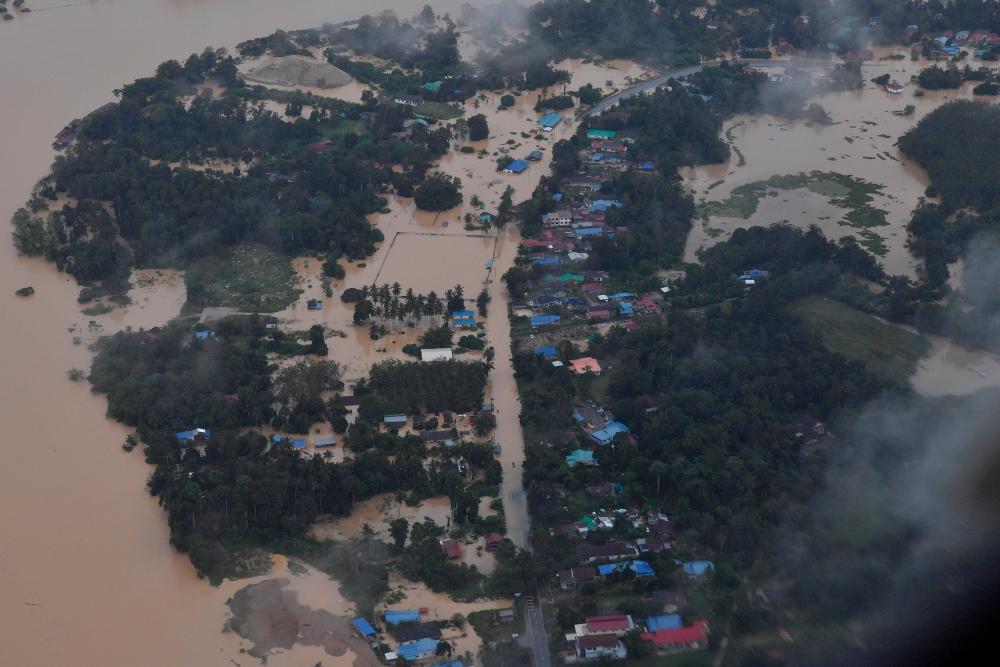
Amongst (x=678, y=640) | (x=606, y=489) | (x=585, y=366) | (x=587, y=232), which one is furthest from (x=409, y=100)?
(x=678, y=640)

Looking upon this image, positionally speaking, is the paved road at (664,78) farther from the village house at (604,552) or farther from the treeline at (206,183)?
the village house at (604,552)

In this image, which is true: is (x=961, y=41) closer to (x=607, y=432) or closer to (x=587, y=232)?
(x=587, y=232)

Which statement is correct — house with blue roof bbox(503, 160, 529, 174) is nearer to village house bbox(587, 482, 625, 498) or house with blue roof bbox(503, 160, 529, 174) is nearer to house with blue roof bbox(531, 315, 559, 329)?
house with blue roof bbox(531, 315, 559, 329)

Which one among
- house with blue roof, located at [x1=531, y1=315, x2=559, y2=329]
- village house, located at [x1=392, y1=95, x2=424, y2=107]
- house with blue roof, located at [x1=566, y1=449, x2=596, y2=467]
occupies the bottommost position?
house with blue roof, located at [x1=566, y1=449, x2=596, y2=467]

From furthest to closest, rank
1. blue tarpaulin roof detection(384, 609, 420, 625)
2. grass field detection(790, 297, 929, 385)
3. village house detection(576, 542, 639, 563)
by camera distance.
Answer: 1. grass field detection(790, 297, 929, 385)
2. village house detection(576, 542, 639, 563)
3. blue tarpaulin roof detection(384, 609, 420, 625)

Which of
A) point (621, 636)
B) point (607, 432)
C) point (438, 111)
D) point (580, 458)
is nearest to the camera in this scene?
point (621, 636)

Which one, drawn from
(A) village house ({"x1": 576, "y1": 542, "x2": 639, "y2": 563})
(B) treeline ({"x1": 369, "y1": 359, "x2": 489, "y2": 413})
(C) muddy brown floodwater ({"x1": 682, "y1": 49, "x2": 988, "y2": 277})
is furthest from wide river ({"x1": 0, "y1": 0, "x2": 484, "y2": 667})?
(C) muddy brown floodwater ({"x1": 682, "y1": 49, "x2": 988, "y2": 277})

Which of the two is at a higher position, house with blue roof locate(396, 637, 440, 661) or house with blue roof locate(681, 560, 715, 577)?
house with blue roof locate(681, 560, 715, 577)
